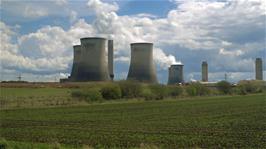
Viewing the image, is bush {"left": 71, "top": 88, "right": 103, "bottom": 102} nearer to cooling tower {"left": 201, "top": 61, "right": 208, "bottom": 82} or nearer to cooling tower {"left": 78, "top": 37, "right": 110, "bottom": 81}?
cooling tower {"left": 78, "top": 37, "right": 110, "bottom": 81}

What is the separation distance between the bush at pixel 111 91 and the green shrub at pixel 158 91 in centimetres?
487

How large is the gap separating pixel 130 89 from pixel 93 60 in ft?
15.4

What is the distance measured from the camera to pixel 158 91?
47031mm

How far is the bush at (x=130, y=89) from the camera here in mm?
43844

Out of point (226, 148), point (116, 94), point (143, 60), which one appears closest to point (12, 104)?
point (116, 94)

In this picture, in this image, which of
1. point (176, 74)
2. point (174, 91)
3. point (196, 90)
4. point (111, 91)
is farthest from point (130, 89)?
point (176, 74)

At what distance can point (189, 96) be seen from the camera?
54469 millimetres

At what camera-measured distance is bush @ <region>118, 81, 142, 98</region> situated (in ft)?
144

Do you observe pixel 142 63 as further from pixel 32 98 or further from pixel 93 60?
pixel 32 98

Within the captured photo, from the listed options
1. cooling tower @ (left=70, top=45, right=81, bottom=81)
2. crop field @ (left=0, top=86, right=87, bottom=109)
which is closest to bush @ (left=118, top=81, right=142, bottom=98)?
crop field @ (left=0, top=86, right=87, bottom=109)

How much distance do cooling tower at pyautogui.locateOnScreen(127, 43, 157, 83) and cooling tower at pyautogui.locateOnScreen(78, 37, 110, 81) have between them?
393cm

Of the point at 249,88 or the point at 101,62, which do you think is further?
the point at 249,88

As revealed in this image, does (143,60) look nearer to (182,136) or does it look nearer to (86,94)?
(86,94)

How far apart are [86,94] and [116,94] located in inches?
165
